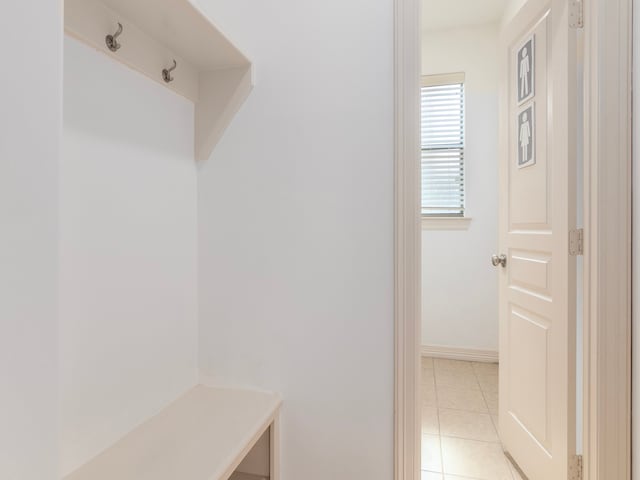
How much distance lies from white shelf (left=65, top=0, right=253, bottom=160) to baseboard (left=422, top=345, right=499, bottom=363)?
8.70ft

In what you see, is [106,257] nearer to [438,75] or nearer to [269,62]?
[269,62]

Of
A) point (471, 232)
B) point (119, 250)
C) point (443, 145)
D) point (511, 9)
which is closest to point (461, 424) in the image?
point (471, 232)

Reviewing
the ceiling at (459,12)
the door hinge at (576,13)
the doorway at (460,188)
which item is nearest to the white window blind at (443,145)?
the doorway at (460,188)

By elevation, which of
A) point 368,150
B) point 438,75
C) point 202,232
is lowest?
point 202,232

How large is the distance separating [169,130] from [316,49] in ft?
1.98

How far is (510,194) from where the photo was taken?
1823mm

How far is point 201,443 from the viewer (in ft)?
3.44

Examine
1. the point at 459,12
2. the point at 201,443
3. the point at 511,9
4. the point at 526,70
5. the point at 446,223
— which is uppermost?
the point at 459,12

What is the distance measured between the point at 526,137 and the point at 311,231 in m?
1.13

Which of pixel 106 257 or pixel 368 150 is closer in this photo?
pixel 106 257

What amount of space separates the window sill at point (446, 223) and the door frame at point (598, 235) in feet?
6.10

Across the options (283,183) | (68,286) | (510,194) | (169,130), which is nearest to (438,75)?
(510,194)

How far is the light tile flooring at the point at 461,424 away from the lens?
172 cm

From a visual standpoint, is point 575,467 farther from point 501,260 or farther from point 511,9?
point 511,9
